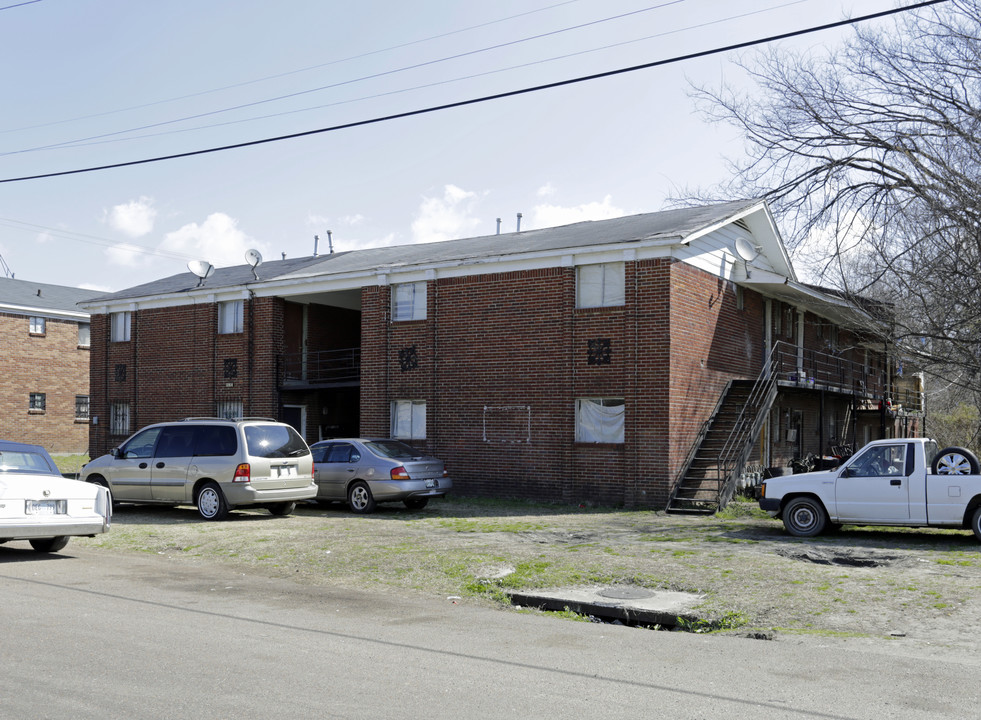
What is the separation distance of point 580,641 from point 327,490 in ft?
39.8

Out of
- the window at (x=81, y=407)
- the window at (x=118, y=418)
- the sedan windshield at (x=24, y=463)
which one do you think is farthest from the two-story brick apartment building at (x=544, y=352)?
the window at (x=81, y=407)

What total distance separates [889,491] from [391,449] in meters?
9.55

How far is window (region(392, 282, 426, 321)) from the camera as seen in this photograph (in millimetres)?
24292

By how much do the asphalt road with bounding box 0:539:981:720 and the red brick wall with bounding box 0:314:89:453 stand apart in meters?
35.3

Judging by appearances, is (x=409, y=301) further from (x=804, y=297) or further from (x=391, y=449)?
(x=804, y=297)

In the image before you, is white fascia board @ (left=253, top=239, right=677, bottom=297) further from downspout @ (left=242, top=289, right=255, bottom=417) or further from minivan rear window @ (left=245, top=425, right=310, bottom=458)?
minivan rear window @ (left=245, top=425, right=310, bottom=458)

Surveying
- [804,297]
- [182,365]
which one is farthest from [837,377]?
[182,365]

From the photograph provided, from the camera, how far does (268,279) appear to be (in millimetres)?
28062

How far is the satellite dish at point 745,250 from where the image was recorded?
2354 centimetres

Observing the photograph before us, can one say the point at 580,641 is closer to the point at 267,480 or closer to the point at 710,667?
the point at 710,667

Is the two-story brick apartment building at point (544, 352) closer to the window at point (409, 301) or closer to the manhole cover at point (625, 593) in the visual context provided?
the window at point (409, 301)

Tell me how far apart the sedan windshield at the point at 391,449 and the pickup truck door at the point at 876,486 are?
8413 millimetres

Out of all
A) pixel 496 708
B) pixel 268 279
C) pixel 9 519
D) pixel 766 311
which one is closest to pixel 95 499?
pixel 9 519

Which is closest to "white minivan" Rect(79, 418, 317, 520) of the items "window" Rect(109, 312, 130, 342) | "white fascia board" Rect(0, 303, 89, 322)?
"window" Rect(109, 312, 130, 342)
